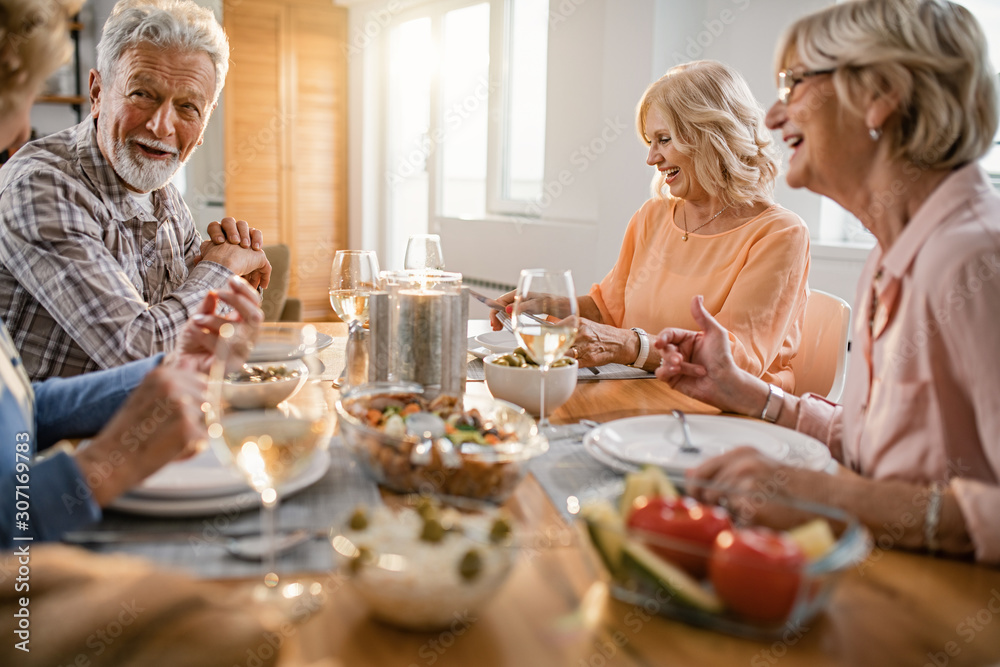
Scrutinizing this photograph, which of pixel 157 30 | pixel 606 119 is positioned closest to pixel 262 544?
pixel 157 30

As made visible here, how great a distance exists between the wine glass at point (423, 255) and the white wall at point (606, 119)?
77.2 inches

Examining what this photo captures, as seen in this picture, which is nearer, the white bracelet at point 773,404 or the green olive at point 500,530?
the green olive at point 500,530

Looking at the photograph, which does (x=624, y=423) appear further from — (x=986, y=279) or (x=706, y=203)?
(x=706, y=203)

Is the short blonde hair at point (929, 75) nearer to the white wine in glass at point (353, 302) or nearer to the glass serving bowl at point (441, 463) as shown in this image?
the glass serving bowl at point (441, 463)

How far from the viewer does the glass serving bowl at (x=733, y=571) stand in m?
0.61

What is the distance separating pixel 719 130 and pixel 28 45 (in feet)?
5.29

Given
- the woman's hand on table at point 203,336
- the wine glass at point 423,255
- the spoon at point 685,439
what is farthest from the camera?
the wine glass at point 423,255

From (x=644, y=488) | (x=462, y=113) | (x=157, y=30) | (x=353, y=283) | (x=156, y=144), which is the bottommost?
(x=644, y=488)

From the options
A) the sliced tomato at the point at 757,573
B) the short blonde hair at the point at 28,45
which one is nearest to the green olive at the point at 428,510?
the sliced tomato at the point at 757,573

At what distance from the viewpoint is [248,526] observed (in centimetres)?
83

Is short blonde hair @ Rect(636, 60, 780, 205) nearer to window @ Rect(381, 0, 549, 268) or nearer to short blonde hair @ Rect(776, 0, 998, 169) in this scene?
short blonde hair @ Rect(776, 0, 998, 169)

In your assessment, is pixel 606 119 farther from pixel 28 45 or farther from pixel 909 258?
pixel 28 45

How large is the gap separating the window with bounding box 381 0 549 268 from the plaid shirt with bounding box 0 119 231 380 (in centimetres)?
326

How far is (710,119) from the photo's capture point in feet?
6.84
